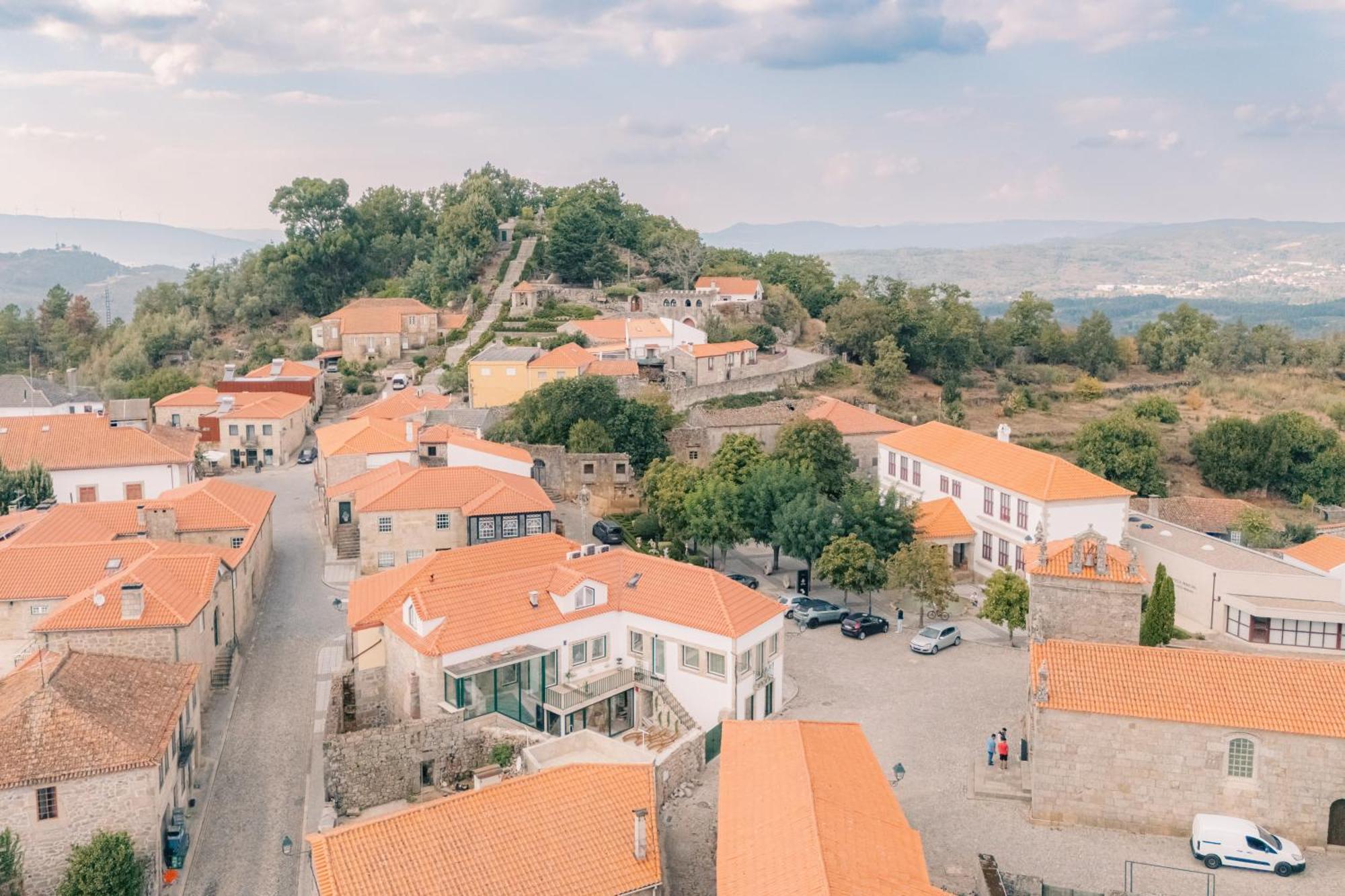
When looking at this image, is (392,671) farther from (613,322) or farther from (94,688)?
(613,322)

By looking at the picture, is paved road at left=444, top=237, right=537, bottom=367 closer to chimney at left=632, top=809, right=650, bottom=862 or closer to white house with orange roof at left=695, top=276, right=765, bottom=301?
white house with orange roof at left=695, top=276, right=765, bottom=301

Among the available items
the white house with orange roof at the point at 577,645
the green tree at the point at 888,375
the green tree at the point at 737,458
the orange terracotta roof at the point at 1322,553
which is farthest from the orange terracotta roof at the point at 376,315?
the orange terracotta roof at the point at 1322,553

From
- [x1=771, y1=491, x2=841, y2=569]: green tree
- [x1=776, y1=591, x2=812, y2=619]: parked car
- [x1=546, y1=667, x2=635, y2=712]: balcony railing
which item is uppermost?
[x1=771, y1=491, x2=841, y2=569]: green tree

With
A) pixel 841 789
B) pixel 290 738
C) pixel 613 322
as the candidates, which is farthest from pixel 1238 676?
pixel 613 322

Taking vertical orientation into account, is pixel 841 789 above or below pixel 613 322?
below

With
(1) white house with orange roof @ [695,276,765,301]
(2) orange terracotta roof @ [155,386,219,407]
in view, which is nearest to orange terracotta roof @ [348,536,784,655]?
(2) orange terracotta roof @ [155,386,219,407]

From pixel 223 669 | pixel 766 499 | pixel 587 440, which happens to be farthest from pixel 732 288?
pixel 223 669
